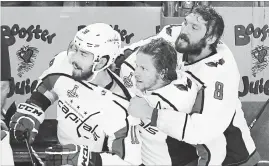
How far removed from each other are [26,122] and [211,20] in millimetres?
583

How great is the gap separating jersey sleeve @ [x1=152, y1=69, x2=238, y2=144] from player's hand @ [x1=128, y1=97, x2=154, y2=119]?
0.06ft

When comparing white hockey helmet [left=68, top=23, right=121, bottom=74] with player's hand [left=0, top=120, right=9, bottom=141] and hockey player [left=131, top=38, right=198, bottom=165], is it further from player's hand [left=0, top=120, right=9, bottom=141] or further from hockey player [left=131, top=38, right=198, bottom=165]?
player's hand [left=0, top=120, right=9, bottom=141]

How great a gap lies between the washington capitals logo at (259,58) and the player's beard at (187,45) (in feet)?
0.89

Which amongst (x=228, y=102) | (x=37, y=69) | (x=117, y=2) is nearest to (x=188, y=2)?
(x=117, y=2)

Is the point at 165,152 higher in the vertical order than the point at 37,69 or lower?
lower

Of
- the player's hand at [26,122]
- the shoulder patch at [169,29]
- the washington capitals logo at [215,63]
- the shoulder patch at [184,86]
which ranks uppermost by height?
the shoulder patch at [169,29]

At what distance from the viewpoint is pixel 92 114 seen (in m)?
1.83

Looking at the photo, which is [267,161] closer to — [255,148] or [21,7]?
[255,148]

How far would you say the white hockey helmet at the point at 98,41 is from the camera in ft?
5.63

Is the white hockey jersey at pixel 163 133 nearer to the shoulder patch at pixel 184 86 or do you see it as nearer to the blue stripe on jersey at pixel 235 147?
the shoulder patch at pixel 184 86

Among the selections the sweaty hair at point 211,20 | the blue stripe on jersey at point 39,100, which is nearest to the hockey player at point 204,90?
the sweaty hair at point 211,20

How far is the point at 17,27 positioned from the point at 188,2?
21.3 inches

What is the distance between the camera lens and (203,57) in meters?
1.82

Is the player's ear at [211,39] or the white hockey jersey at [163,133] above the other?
the player's ear at [211,39]
